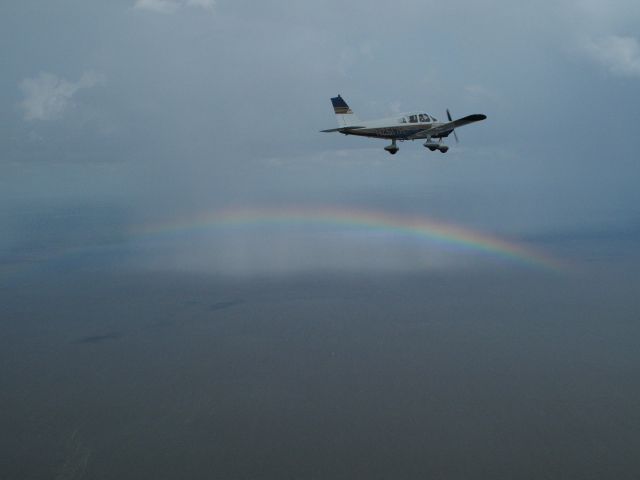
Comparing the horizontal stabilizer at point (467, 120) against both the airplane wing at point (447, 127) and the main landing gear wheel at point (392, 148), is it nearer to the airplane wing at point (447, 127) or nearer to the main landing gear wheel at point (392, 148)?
the airplane wing at point (447, 127)

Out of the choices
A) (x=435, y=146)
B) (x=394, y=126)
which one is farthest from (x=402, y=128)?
(x=435, y=146)

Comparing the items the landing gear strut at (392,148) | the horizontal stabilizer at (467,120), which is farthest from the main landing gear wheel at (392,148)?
the horizontal stabilizer at (467,120)

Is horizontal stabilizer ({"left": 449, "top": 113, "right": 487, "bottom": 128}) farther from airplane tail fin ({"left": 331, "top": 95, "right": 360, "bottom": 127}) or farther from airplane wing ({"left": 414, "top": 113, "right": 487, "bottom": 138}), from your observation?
airplane tail fin ({"left": 331, "top": 95, "right": 360, "bottom": 127})

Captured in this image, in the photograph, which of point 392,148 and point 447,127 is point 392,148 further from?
point 447,127

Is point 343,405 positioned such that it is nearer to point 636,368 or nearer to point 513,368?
point 513,368

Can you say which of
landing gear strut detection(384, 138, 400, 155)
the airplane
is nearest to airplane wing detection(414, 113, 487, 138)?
the airplane

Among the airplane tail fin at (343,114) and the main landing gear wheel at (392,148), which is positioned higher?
the airplane tail fin at (343,114)

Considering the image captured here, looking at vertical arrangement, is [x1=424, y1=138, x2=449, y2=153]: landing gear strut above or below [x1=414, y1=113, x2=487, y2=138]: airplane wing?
below

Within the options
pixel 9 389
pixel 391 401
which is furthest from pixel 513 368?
pixel 9 389
